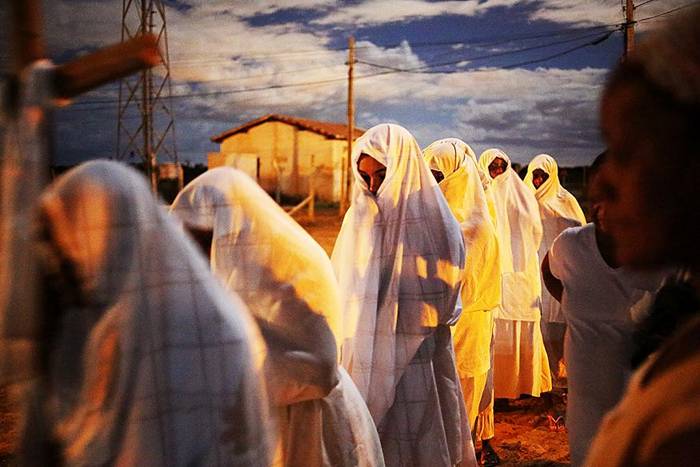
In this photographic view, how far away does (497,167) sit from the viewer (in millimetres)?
7676

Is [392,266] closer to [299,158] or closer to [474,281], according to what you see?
[474,281]

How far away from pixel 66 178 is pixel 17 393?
58 cm

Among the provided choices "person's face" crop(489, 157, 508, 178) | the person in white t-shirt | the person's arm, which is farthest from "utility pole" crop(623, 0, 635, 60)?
the person in white t-shirt

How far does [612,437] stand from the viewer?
107 centimetres

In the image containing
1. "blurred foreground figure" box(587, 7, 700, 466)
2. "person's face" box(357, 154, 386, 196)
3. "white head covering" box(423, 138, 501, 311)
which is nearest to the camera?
"blurred foreground figure" box(587, 7, 700, 466)

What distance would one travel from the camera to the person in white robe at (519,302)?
6.99 meters

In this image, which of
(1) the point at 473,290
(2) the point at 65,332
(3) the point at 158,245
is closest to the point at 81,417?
(2) the point at 65,332

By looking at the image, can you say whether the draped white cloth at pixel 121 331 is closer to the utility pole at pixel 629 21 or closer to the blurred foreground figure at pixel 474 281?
the blurred foreground figure at pixel 474 281

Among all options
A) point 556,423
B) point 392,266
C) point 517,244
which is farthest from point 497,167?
point 392,266

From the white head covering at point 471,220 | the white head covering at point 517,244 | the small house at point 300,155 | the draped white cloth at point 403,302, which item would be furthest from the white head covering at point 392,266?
the small house at point 300,155

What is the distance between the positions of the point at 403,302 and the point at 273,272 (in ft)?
5.57

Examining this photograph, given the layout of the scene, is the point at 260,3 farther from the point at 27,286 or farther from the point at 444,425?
the point at 27,286

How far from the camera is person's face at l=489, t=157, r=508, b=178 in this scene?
759 cm

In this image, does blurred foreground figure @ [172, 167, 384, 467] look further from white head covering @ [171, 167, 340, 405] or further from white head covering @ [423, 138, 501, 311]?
white head covering @ [423, 138, 501, 311]
